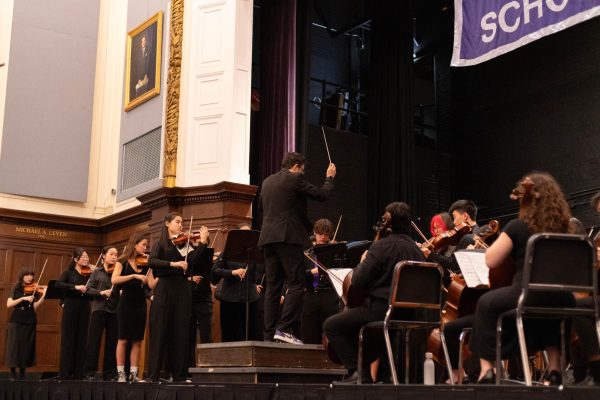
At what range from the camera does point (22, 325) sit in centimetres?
1038

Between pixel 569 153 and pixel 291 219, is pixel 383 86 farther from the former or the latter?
pixel 291 219

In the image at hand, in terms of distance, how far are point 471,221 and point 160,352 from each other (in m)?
3.06

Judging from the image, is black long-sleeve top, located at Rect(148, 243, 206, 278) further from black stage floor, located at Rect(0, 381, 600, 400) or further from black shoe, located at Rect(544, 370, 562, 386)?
black shoe, located at Rect(544, 370, 562, 386)

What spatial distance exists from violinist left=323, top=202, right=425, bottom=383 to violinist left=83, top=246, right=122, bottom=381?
383cm

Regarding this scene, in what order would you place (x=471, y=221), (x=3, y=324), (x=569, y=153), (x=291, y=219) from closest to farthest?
1. (x=291, y=219)
2. (x=471, y=221)
3. (x=3, y=324)
4. (x=569, y=153)

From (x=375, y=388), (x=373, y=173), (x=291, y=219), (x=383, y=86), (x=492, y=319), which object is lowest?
(x=375, y=388)

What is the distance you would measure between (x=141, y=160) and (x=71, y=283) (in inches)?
128

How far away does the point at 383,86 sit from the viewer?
1373cm

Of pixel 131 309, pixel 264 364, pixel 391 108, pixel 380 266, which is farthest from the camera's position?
pixel 391 108

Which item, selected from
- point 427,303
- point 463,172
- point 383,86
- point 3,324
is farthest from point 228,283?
point 463,172

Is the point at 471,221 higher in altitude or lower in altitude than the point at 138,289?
higher

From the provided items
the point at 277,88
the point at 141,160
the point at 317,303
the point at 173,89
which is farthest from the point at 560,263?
the point at 141,160

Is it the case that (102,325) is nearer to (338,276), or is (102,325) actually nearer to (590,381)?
(338,276)

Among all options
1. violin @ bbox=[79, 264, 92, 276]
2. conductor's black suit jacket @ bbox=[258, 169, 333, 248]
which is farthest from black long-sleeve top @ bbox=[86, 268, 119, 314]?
conductor's black suit jacket @ bbox=[258, 169, 333, 248]
